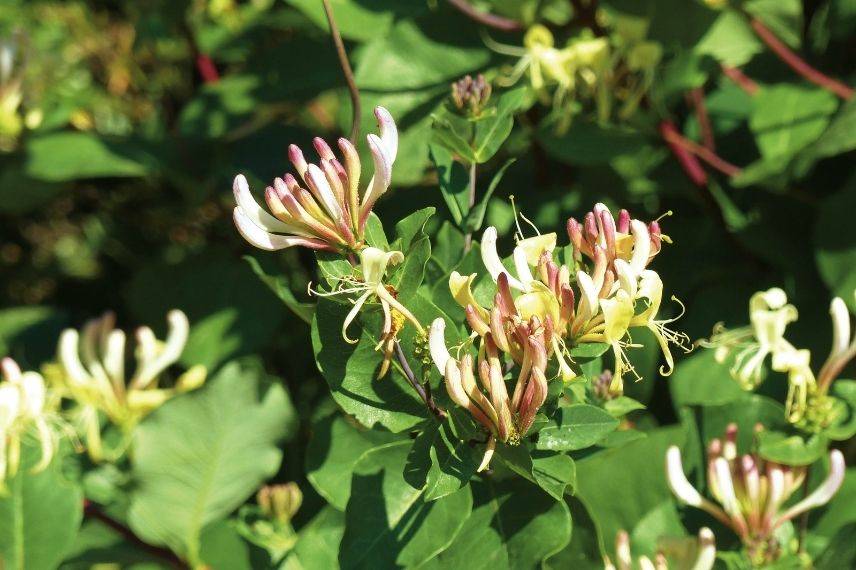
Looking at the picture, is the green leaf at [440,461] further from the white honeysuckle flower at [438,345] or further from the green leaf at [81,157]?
the green leaf at [81,157]

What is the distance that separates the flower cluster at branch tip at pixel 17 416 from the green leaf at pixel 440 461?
406 millimetres

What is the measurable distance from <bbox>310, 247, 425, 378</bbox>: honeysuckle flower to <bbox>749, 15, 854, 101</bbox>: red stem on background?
730 mm

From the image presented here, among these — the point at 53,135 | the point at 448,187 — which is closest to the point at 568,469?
the point at 448,187

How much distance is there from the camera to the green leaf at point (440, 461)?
2.01 feet

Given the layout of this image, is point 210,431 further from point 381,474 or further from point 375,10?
point 375,10

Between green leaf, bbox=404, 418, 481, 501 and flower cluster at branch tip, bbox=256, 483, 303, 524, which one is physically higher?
green leaf, bbox=404, 418, 481, 501

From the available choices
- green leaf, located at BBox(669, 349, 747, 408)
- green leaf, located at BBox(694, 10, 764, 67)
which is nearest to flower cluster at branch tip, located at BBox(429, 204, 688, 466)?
green leaf, located at BBox(669, 349, 747, 408)

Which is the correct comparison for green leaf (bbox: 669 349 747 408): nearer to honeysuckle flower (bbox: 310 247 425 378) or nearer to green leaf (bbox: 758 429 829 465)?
green leaf (bbox: 758 429 829 465)

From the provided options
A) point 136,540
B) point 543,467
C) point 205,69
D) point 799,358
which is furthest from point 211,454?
point 205,69

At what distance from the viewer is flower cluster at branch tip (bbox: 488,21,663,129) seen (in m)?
1.06

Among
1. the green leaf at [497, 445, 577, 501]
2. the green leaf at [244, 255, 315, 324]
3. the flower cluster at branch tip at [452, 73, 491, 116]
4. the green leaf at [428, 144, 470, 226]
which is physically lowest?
the green leaf at [497, 445, 577, 501]

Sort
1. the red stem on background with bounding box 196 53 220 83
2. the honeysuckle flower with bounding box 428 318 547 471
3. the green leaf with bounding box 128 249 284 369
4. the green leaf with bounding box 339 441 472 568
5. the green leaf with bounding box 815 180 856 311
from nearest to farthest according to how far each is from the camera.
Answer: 1. the honeysuckle flower with bounding box 428 318 547 471
2. the green leaf with bounding box 339 441 472 568
3. the green leaf with bounding box 815 180 856 311
4. the green leaf with bounding box 128 249 284 369
5. the red stem on background with bounding box 196 53 220 83

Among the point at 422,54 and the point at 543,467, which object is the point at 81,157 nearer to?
the point at 422,54

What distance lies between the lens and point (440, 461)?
63 centimetres
